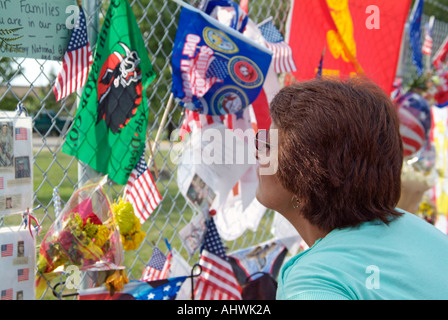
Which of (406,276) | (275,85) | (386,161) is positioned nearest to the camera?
(406,276)

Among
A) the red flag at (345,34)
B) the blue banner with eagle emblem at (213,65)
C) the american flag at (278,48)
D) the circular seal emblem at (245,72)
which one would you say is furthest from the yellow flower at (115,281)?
the red flag at (345,34)

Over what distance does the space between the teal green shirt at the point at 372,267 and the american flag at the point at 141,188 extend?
0.71m

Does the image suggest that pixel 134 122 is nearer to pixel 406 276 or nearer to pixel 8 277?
pixel 8 277

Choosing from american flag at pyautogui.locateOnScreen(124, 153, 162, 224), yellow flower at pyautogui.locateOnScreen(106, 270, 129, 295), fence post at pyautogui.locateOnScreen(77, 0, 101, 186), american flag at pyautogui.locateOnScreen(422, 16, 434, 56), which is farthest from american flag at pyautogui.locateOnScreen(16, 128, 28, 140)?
american flag at pyautogui.locateOnScreen(422, 16, 434, 56)

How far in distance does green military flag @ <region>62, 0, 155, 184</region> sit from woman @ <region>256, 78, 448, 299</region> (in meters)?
0.54

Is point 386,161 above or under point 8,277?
above

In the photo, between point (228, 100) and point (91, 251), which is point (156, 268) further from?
point (228, 100)

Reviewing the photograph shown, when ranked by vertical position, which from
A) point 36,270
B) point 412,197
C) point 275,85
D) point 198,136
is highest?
point 275,85

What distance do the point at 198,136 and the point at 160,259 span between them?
1.61ft

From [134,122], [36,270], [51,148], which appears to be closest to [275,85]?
[134,122]

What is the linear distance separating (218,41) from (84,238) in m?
0.82

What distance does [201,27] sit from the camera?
171 centimetres

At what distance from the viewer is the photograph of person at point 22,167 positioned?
4.40 feet

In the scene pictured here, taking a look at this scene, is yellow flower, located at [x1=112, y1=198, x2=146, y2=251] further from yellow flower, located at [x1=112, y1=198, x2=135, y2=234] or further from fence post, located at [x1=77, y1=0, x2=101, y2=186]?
fence post, located at [x1=77, y1=0, x2=101, y2=186]
